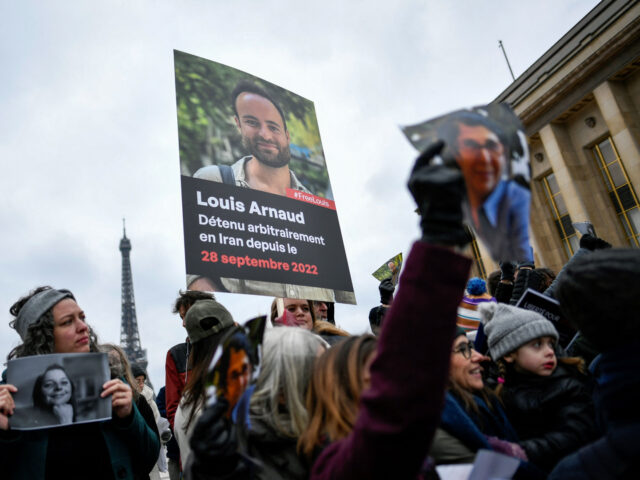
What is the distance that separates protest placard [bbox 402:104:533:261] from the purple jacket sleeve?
22 cm

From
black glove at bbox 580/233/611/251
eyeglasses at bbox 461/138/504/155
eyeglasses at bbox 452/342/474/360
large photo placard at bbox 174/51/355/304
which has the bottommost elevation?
eyeglasses at bbox 452/342/474/360

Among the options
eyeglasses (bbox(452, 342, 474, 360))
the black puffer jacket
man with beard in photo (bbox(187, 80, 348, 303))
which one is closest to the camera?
the black puffer jacket

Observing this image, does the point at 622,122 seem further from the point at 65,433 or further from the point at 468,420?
the point at 65,433

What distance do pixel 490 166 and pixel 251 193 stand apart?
3427mm

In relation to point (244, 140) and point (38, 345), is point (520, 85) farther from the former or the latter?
point (38, 345)

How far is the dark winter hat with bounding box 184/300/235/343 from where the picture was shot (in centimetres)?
318

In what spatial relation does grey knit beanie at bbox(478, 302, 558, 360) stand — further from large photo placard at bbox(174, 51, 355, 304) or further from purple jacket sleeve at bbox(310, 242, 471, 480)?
purple jacket sleeve at bbox(310, 242, 471, 480)

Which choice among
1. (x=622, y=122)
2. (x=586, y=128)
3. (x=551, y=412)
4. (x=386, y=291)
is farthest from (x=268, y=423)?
(x=586, y=128)

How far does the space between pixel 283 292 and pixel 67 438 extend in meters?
2.12

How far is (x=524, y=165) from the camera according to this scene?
4.37 feet

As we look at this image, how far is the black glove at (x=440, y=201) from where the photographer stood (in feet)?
3.38

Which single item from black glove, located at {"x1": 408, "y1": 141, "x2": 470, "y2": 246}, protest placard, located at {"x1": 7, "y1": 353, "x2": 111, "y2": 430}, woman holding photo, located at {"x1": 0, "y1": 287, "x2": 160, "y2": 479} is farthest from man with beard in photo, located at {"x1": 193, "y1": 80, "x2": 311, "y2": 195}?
black glove, located at {"x1": 408, "y1": 141, "x2": 470, "y2": 246}

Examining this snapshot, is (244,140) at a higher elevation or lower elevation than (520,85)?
lower

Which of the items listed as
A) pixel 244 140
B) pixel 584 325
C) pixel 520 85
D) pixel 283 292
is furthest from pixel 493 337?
pixel 520 85
